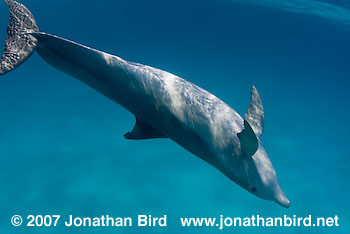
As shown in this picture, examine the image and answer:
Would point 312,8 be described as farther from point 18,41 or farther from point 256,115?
point 18,41

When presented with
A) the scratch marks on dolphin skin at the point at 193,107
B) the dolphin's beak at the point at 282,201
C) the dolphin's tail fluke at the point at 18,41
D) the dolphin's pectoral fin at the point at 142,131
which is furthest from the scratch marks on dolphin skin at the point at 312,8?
the dolphin's tail fluke at the point at 18,41

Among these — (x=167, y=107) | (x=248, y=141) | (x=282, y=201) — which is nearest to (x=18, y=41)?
(x=167, y=107)

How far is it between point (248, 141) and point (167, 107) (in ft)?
5.12

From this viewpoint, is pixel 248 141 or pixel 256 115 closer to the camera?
pixel 248 141

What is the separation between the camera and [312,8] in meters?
31.8

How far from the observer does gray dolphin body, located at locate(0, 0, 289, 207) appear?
5059 millimetres

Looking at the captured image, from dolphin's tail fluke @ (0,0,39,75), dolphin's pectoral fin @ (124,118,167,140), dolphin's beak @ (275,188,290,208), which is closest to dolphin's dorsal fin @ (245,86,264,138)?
dolphin's beak @ (275,188,290,208)

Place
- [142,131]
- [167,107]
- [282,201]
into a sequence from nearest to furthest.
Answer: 1. [282,201]
2. [167,107]
3. [142,131]

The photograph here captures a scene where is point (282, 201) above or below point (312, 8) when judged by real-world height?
below

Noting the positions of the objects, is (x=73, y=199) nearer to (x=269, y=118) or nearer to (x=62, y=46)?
(x=62, y=46)

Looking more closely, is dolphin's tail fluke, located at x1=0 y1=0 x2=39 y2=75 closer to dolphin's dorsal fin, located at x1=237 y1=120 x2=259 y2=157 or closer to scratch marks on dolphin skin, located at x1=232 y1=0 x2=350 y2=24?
dolphin's dorsal fin, located at x1=237 y1=120 x2=259 y2=157

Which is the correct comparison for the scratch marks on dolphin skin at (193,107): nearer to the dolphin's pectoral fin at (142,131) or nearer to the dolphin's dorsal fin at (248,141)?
the dolphin's dorsal fin at (248,141)

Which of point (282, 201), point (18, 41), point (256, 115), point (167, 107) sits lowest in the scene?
point (282, 201)

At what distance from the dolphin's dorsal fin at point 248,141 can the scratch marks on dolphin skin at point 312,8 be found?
29.4m
